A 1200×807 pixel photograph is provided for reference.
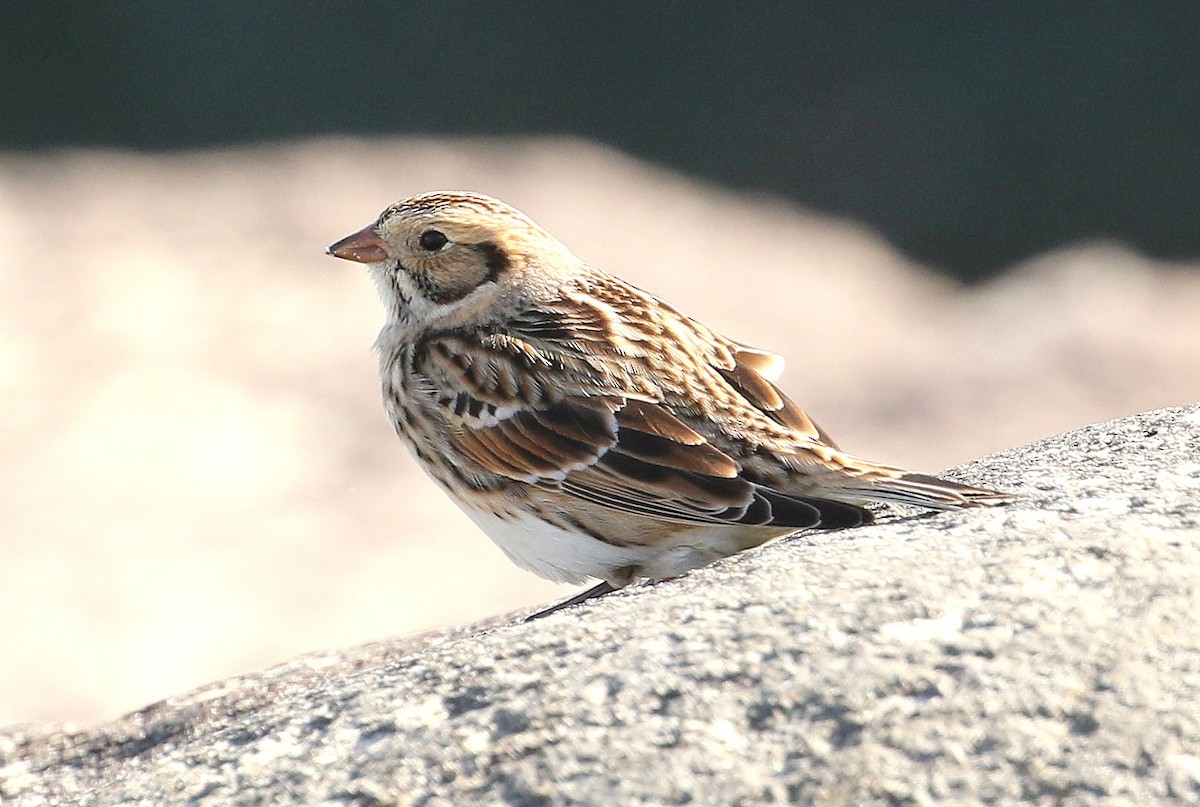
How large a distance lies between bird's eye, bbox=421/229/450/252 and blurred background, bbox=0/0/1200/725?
5.13m

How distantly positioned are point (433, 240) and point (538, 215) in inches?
343

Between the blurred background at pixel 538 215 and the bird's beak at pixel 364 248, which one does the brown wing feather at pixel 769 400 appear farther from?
the blurred background at pixel 538 215

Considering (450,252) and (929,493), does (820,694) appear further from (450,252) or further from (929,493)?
(450,252)

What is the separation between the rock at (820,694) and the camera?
296 centimetres

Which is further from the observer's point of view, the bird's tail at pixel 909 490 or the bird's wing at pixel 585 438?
the bird's wing at pixel 585 438

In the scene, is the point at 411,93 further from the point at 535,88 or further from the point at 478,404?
the point at 478,404

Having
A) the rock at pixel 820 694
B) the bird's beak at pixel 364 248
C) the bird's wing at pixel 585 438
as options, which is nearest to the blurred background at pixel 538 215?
the bird's beak at pixel 364 248

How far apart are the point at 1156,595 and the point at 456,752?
1398mm

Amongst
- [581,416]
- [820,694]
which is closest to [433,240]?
[581,416]

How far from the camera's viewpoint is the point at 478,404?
5004mm

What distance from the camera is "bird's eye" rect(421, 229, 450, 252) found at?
550cm

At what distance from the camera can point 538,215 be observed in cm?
1414

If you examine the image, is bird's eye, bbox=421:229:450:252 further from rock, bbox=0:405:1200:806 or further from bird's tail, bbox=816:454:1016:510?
rock, bbox=0:405:1200:806

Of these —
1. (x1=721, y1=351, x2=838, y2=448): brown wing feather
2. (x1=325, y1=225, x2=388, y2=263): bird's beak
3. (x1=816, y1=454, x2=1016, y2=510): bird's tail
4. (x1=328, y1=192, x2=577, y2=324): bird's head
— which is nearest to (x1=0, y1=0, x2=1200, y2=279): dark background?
(x1=328, y1=192, x2=577, y2=324): bird's head
